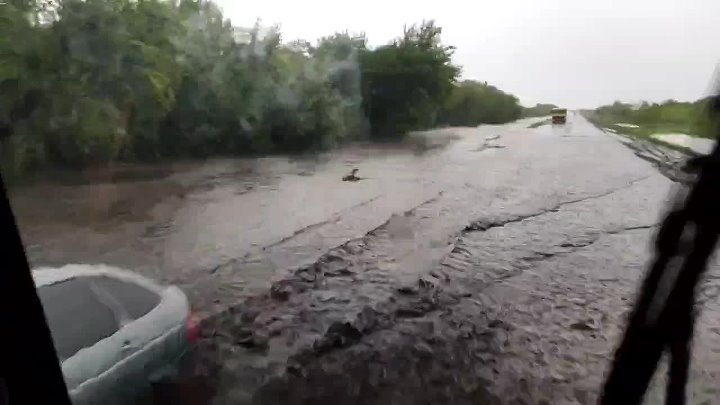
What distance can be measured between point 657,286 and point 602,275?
59.2 inches

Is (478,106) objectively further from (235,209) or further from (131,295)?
(131,295)

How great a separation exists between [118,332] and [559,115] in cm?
143

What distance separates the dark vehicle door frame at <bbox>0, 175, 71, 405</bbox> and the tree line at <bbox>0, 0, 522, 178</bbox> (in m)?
1.37

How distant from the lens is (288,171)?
8.87 ft

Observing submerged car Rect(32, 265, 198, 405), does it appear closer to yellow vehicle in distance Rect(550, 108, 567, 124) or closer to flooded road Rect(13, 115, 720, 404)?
flooded road Rect(13, 115, 720, 404)

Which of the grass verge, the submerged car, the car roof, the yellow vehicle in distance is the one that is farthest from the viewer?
the yellow vehicle in distance

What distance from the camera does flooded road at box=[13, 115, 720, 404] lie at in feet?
4.90

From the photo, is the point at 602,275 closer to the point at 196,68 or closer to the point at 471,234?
the point at 471,234

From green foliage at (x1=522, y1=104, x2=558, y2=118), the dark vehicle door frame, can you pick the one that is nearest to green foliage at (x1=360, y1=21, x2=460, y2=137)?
green foliage at (x1=522, y1=104, x2=558, y2=118)

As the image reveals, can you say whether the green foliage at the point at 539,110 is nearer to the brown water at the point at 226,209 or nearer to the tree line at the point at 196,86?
the tree line at the point at 196,86

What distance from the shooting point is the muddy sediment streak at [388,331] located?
1.46m

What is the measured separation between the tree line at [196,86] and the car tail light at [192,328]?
73cm

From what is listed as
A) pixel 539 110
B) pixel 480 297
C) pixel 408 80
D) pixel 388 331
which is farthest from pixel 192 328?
pixel 408 80

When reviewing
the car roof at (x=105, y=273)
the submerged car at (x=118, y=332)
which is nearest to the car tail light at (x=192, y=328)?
the submerged car at (x=118, y=332)
